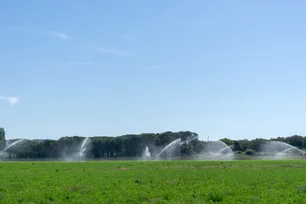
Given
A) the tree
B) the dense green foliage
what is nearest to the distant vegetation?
the dense green foliage

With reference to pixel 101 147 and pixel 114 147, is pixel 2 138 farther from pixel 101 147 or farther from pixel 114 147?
pixel 114 147

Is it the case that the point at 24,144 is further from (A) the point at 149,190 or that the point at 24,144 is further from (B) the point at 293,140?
(A) the point at 149,190

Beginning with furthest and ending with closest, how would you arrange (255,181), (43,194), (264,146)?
(264,146), (255,181), (43,194)

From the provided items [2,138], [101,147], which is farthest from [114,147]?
[2,138]

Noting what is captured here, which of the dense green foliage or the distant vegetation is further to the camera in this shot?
the distant vegetation

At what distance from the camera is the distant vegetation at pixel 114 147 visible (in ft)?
567

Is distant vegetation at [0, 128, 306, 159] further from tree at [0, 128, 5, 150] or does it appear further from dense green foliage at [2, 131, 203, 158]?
tree at [0, 128, 5, 150]

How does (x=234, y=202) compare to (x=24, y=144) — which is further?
(x=24, y=144)

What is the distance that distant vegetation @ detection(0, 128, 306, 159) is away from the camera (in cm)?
17288

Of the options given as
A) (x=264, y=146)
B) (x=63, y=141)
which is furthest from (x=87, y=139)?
(x=264, y=146)

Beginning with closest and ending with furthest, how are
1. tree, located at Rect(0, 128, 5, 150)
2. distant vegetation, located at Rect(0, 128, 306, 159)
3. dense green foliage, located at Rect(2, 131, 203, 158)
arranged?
tree, located at Rect(0, 128, 5, 150), dense green foliage, located at Rect(2, 131, 203, 158), distant vegetation, located at Rect(0, 128, 306, 159)

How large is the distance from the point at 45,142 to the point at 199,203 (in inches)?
6431

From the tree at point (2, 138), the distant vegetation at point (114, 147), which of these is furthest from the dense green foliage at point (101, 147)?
the tree at point (2, 138)

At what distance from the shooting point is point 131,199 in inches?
903
